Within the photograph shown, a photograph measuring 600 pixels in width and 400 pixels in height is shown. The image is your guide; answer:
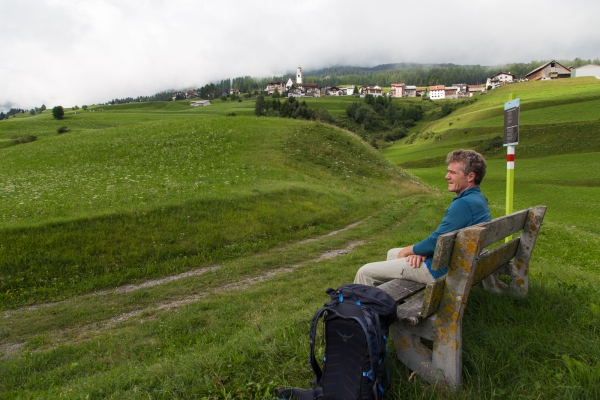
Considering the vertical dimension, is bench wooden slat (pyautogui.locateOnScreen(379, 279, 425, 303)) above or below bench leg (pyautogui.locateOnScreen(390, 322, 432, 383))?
above

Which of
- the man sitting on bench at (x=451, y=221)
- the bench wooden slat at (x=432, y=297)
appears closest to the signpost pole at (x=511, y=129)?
the man sitting on bench at (x=451, y=221)

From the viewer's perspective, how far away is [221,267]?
1148cm

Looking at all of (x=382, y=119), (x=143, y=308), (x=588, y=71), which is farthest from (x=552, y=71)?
(x=143, y=308)

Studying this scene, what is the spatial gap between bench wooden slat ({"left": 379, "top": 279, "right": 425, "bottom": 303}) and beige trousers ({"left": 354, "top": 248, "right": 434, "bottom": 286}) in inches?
3.2

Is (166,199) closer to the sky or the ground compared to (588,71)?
closer to the ground

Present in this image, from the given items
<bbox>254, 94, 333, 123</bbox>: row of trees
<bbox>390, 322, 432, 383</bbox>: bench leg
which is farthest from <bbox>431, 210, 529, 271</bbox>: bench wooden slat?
<bbox>254, 94, 333, 123</bbox>: row of trees

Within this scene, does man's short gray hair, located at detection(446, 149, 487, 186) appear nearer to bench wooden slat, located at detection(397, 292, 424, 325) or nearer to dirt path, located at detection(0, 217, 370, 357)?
bench wooden slat, located at detection(397, 292, 424, 325)

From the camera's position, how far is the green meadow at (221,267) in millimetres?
3805

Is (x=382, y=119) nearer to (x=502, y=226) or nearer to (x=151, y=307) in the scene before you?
(x=151, y=307)

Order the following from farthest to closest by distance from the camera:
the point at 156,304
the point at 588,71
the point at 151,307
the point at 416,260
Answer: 1. the point at 588,71
2. the point at 156,304
3. the point at 151,307
4. the point at 416,260

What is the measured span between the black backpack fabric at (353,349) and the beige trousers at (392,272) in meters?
1.39

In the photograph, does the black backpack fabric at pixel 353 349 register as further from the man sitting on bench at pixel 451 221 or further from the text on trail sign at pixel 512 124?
the text on trail sign at pixel 512 124

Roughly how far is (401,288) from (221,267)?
7.95 metres

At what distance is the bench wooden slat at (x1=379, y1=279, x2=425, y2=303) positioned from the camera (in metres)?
4.29
